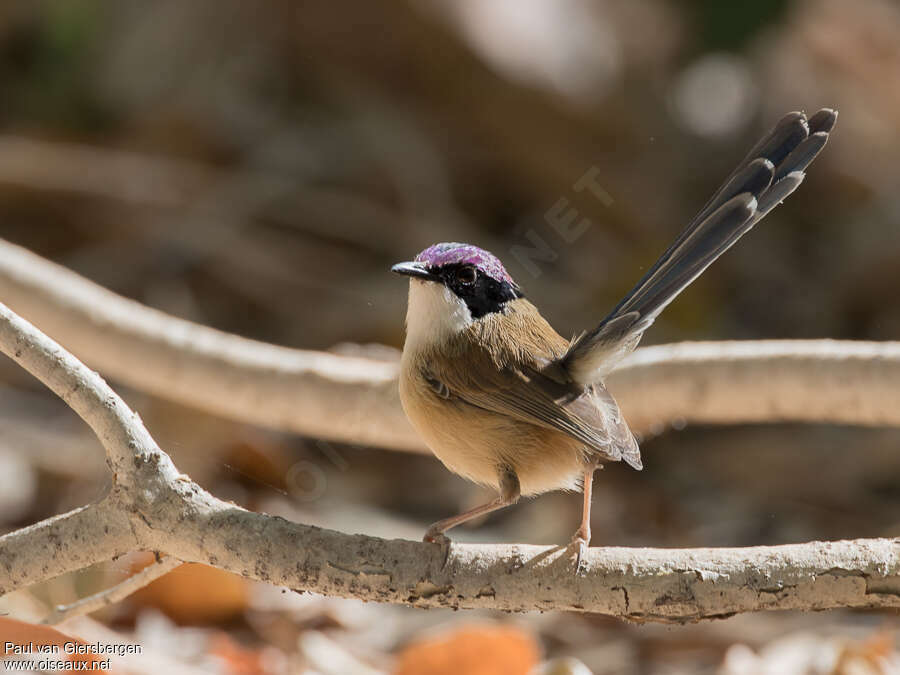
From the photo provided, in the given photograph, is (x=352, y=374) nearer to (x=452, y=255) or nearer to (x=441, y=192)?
(x=452, y=255)

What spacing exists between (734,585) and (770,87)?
4.78 metres

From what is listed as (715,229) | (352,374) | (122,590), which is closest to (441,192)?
(352,374)

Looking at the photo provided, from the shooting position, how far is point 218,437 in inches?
159

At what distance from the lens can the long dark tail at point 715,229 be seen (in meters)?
2.03

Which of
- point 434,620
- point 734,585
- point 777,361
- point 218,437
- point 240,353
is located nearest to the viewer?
point 734,585

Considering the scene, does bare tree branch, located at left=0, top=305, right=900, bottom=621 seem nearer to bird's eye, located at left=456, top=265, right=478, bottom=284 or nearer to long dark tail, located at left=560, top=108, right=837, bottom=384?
long dark tail, located at left=560, top=108, right=837, bottom=384

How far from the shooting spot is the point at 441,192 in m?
5.70

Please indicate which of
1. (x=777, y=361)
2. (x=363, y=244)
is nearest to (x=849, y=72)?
(x=363, y=244)

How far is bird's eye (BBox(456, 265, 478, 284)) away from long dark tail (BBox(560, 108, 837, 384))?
0.26 metres

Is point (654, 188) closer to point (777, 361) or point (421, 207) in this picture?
point (421, 207)

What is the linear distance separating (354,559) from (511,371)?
1.91 feet

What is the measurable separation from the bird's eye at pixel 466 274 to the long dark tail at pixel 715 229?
→ 0.26m

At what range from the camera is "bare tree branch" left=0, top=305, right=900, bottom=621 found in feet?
6.29

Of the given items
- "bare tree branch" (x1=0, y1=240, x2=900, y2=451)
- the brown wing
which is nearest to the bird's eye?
the brown wing
